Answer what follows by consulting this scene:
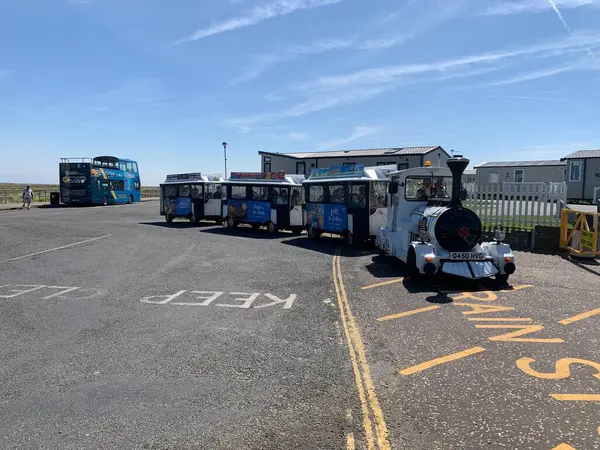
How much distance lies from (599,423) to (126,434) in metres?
3.86

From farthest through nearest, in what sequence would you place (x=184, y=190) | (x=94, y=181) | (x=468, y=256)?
(x=94, y=181) → (x=184, y=190) → (x=468, y=256)

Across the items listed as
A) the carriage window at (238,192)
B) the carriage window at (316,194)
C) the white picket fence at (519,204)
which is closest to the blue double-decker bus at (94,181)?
the carriage window at (238,192)

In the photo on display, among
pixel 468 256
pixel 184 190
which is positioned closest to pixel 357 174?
pixel 468 256

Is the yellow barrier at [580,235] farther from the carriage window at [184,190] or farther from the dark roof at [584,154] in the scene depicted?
the dark roof at [584,154]

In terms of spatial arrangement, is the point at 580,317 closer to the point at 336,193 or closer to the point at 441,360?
the point at 441,360

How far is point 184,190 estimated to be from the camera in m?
24.0

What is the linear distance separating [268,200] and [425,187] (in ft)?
33.0

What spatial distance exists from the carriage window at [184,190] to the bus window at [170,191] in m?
0.42

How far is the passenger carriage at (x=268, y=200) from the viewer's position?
768 inches

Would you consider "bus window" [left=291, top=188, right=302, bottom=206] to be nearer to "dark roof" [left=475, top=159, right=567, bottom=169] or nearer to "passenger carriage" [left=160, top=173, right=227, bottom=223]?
"passenger carriage" [left=160, top=173, right=227, bottom=223]

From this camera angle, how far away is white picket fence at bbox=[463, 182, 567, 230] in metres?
13.9

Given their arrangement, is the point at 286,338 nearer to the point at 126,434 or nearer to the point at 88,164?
the point at 126,434

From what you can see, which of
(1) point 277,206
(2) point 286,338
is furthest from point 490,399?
(1) point 277,206

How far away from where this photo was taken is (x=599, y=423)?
3.59 m
